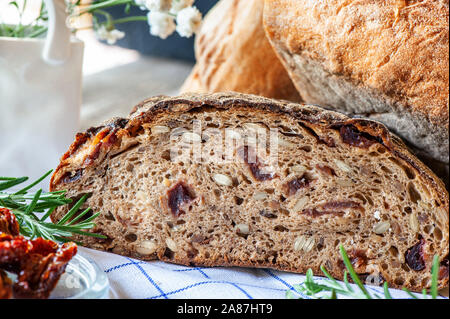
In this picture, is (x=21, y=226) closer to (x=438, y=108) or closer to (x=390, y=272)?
(x=390, y=272)

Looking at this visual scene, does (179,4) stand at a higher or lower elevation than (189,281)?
higher

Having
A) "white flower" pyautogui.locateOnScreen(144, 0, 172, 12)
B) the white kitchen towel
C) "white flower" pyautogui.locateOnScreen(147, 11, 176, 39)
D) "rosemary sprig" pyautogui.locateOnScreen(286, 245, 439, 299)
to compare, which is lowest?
the white kitchen towel

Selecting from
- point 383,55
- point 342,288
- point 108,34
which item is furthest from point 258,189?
point 108,34

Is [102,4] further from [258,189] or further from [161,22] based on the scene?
[258,189]

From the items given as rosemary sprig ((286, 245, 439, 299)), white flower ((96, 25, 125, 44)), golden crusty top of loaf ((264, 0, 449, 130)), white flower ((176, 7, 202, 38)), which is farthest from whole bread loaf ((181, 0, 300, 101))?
rosemary sprig ((286, 245, 439, 299))

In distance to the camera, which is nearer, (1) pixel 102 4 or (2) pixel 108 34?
(1) pixel 102 4

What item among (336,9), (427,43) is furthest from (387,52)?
(336,9)

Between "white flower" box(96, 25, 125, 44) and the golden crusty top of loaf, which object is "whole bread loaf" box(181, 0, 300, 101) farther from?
the golden crusty top of loaf
